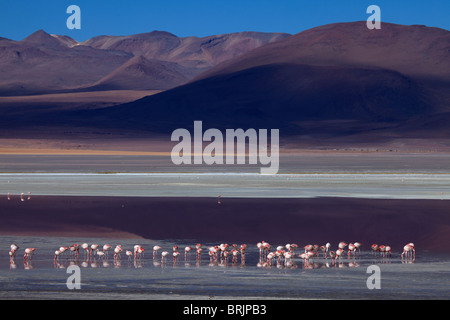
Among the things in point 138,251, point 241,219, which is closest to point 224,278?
point 138,251

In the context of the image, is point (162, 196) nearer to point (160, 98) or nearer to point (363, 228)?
point (363, 228)

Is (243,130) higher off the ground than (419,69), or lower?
lower

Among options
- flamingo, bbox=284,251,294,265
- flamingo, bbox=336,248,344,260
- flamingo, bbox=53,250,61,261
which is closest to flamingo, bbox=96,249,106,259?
flamingo, bbox=53,250,61,261

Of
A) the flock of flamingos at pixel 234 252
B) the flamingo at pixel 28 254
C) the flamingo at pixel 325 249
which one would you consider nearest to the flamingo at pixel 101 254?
the flock of flamingos at pixel 234 252

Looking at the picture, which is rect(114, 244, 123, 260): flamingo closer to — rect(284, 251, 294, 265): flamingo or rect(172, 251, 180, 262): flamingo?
rect(172, 251, 180, 262): flamingo

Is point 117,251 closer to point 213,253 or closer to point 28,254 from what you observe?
point 28,254

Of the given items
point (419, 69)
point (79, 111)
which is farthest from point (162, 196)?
point (419, 69)
